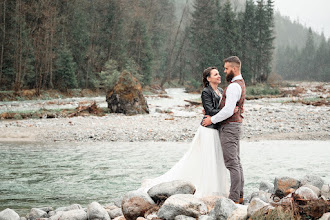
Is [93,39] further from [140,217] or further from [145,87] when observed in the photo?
[140,217]

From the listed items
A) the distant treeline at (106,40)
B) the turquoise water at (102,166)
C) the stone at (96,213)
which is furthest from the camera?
the distant treeline at (106,40)

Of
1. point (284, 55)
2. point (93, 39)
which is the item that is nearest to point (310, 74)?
point (284, 55)

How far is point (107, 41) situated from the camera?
4012 cm

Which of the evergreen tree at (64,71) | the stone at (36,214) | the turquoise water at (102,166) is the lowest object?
the turquoise water at (102,166)

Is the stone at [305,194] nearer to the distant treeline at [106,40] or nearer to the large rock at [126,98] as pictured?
the large rock at [126,98]

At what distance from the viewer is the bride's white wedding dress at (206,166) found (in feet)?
14.2

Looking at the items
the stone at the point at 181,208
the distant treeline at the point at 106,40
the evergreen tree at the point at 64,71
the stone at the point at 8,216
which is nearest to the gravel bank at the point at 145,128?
the stone at the point at 8,216

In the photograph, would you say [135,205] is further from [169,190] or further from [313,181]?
[313,181]

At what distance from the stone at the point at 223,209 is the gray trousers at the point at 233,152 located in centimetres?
59

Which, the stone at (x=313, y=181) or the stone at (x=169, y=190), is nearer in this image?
the stone at (x=169, y=190)

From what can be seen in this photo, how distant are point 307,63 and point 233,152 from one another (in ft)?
362

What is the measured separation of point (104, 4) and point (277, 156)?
117ft

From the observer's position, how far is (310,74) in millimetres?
101000

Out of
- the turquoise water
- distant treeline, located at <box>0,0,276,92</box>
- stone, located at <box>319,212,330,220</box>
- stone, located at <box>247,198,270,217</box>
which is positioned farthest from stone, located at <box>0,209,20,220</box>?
distant treeline, located at <box>0,0,276,92</box>
